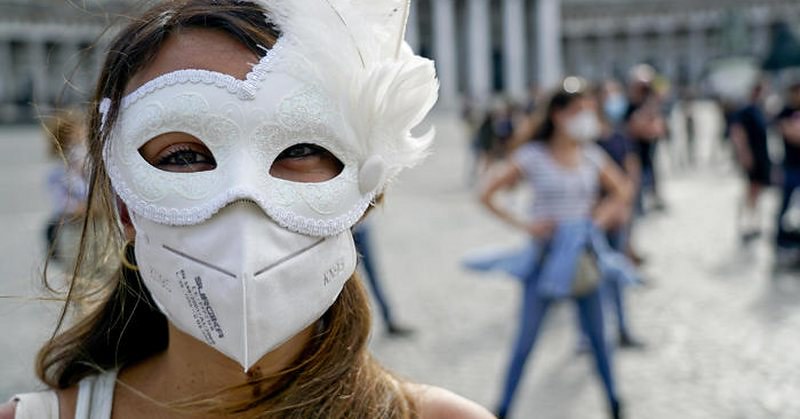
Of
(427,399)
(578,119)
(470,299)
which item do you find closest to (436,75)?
(427,399)

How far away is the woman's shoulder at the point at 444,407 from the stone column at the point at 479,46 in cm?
6238

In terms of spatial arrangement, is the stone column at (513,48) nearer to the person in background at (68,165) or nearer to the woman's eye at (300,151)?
the person in background at (68,165)

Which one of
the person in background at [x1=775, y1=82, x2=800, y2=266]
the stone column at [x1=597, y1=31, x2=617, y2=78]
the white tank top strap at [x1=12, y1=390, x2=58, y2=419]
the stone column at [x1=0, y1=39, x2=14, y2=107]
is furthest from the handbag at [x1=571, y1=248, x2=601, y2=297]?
the stone column at [x1=597, y1=31, x2=617, y2=78]

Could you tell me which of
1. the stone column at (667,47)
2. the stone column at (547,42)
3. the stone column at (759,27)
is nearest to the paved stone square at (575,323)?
the stone column at (547,42)

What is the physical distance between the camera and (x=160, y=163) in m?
1.50

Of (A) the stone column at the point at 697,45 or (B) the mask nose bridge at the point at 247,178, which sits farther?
(A) the stone column at the point at 697,45

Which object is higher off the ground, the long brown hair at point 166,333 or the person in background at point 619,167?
the long brown hair at point 166,333

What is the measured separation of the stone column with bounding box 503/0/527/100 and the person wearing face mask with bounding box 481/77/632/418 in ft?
200

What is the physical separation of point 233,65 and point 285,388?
50 centimetres

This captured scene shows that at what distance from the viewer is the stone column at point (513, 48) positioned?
65.3 meters

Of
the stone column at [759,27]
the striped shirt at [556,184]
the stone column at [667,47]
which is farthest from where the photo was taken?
the stone column at [667,47]

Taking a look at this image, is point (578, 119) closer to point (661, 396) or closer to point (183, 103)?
point (661, 396)

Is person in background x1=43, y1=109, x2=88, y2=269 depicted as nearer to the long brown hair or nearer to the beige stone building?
the long brown hair

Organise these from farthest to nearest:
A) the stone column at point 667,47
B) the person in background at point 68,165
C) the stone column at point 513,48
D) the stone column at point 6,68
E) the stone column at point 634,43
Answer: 1. the stone column at point 634,43
2. the stone column at point 667,47
3. the stone column at point 513,48
4. the stone column at point 6,68
5. the person in background at point 68,165
